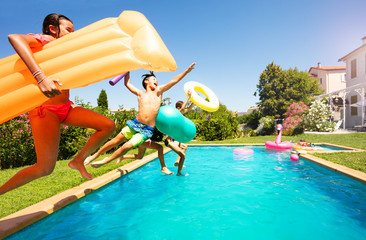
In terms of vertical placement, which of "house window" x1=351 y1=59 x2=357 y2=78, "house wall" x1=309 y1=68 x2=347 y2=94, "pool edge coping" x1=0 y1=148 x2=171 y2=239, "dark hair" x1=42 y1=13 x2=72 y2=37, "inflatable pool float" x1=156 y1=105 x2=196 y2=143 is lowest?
"pool edge coping" x1=0 y1=148 x2=171 y2=239

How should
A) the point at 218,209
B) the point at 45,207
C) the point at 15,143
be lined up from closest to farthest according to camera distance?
the point at 45,207 < the point at 218,209 < the point at 15,143

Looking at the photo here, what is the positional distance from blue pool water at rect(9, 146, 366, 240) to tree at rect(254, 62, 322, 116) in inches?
1184

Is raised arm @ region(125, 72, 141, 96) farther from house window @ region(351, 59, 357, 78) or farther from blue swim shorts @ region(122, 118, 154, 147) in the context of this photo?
house window @ region(351, 59, 357, 78)

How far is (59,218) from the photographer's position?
3.88 meters

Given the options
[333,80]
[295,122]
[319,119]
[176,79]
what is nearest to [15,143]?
[176,79]

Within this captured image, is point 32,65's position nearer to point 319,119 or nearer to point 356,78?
point 319,119

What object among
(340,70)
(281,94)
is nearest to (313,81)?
(340,70)

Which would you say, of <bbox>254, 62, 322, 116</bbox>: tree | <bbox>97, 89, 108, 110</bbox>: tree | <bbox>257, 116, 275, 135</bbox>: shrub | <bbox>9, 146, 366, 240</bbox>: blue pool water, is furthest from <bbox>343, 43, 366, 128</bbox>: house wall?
<bbox>97, 89, 108, 110</bbox>: tree

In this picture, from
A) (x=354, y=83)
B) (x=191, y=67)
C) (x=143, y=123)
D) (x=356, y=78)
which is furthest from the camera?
(x=354, y=83)

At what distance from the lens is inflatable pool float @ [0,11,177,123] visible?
214cm

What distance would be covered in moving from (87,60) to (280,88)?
37.9 metres

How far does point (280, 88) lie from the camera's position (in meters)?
36.4

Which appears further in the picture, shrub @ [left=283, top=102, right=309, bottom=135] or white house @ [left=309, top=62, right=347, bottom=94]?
white house @ [left=309, top=62, right=347, bottom=94]

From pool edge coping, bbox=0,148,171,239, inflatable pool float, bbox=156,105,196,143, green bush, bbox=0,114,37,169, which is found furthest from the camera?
green bush, bbox=0,114,37,169
